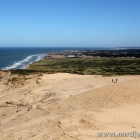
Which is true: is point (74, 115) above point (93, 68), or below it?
above

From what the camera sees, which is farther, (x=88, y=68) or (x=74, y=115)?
(x=88, y=68)

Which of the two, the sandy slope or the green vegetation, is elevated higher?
the sandy slope

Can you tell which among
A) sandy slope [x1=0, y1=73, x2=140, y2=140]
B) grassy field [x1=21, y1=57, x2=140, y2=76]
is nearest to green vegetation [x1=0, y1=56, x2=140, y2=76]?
grassy field [x1=21, y1=57, x2=140, y2=76]

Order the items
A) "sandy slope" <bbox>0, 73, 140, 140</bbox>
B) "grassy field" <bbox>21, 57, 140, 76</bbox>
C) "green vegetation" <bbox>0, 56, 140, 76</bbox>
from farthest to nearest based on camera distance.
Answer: "grassy field" <bbox>21, 57, 140, 76</bbox> → "green vegetation" <bbox>0, 56, 140, 76</bbox> → "sandy slope" <bbox>0, 73, 140, 140</bbox>

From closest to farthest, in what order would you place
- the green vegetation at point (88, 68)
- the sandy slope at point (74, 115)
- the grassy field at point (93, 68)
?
the sandy slope at point (74, 115) → the green vegetation at point (88, 68) → the grassy field at point (93, 68)

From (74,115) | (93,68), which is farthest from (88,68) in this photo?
(74,115)

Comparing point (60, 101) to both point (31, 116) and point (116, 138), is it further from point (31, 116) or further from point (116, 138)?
point (116, 138)

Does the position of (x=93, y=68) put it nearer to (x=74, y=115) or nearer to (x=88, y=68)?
(x=88, y=68)

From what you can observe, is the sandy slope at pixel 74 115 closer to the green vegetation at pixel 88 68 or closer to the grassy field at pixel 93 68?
the green vegetation at pixel 88 68

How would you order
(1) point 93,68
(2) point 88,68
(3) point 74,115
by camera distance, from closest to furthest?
(3) point 74,115 < (1) point 93,68 < (2) point 88,68

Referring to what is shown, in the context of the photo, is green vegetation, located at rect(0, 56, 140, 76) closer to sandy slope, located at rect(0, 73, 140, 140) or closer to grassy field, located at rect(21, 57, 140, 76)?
grassy field, located at rect(21, 57, 140, 76)

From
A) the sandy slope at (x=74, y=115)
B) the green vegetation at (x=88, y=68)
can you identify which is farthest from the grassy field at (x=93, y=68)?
the sandy slope at (x=74, y=115)

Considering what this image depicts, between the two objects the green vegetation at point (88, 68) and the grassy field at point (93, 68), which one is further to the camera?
the grassy field at point (93, 68)

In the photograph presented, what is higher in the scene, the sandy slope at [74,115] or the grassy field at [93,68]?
the sandy slope at [74,115]
